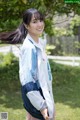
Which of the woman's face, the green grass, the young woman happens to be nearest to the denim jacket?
the young woman

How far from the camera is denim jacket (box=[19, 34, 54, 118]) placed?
Result: 3131 millimetres

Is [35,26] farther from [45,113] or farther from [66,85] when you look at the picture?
[66,85]

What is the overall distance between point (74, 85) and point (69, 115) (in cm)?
262

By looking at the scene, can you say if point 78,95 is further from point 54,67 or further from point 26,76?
point 26,76

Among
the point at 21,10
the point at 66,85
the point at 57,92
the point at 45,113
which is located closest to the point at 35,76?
the point at 45,113

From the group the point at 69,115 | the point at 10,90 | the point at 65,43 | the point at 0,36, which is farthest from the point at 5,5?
the point at 65,43

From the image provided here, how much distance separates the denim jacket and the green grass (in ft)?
10.3

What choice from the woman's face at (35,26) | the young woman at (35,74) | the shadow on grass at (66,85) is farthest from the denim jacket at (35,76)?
the shadow on grass at (66,85)

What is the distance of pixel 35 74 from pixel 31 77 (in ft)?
0.17

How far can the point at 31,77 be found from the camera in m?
3.14

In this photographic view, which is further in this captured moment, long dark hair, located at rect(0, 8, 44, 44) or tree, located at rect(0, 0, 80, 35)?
tree, located at rect(0, 0, 80, 35)

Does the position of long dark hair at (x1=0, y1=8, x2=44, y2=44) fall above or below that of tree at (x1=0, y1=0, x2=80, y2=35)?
above

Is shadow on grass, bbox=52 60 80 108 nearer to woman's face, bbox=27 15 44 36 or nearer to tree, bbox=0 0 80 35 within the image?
tree, bbox=0 0 80 35

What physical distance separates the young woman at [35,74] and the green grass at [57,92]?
122 inches
